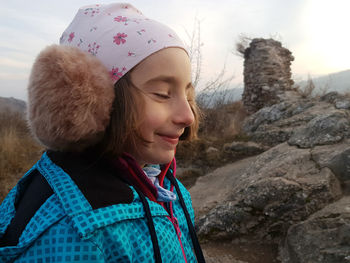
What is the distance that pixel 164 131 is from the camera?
0.94 metres

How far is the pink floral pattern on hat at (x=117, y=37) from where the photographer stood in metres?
0.88

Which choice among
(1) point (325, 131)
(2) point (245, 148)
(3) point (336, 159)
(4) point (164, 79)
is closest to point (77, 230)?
(4) point (164, 79)

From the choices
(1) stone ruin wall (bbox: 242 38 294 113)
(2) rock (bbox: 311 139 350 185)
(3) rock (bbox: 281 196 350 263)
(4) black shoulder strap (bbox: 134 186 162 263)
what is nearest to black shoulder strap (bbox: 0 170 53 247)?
(4) black shoulder strap (bbox: 134 186 162 263)

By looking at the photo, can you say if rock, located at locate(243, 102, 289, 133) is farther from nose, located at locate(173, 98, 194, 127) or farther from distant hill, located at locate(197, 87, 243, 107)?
nose, located at locate(173, 98, 194, 127)

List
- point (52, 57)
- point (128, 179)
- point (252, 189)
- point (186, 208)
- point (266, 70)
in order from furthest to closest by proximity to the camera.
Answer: point (266, 70) → point (252, 189) → point (186, 208) → point (128, 179) → point (52, 57)

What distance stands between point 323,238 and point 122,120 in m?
1.41

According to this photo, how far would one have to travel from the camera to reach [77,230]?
0.66 metres

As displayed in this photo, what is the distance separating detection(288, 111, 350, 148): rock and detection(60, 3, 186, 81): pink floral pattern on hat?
7.39ft

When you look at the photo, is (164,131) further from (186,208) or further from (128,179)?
(186,208)

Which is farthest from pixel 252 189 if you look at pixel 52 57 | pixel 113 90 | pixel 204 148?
pixel 204 148

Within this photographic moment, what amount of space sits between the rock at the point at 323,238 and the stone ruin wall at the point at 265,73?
585 cm

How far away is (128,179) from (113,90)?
323mm

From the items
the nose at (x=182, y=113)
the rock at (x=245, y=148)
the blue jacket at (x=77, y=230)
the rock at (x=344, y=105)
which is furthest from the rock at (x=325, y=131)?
the blue jacket at (x=77, y=230)

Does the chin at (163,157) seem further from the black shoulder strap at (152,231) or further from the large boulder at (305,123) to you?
the large boulder at (305,123)
